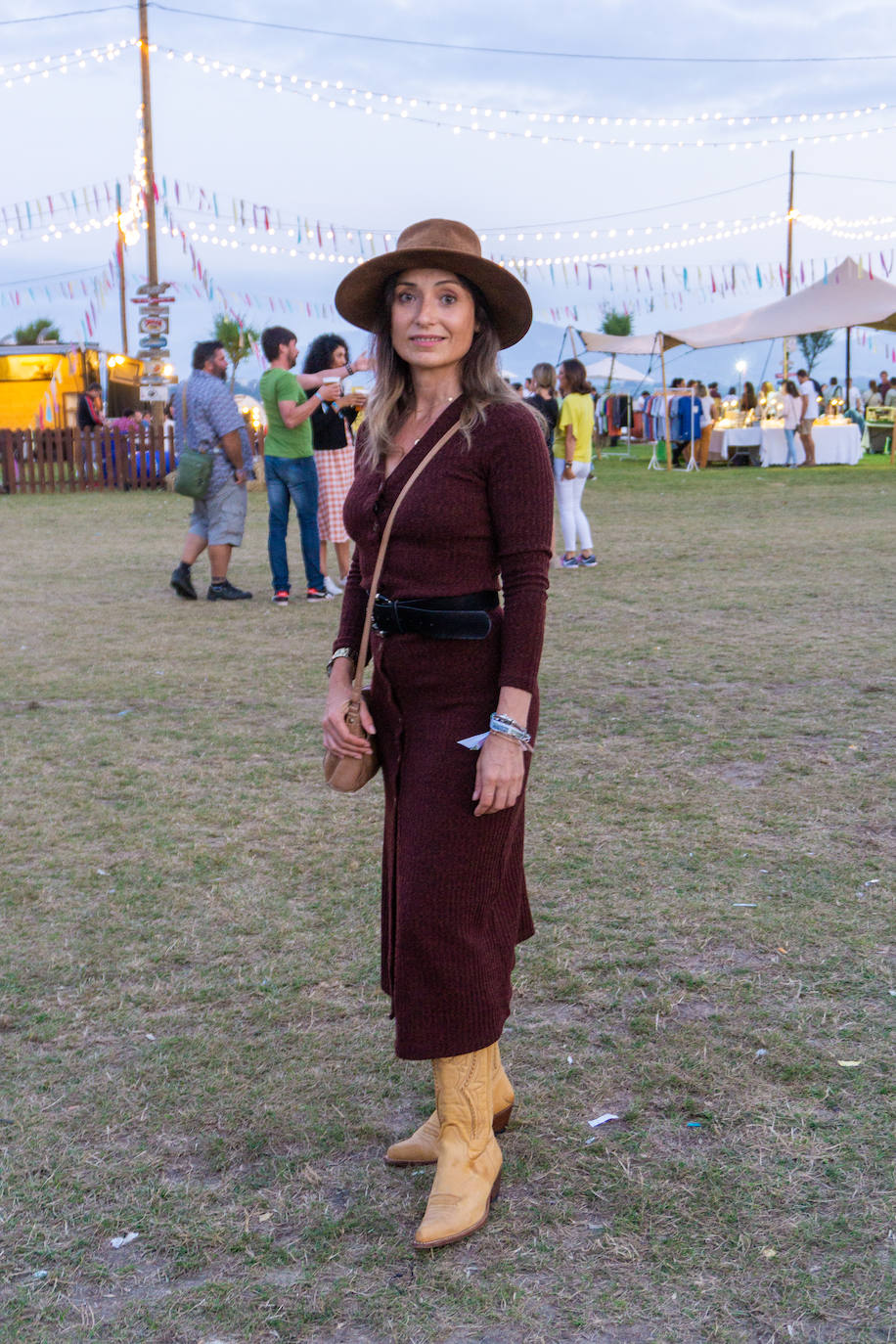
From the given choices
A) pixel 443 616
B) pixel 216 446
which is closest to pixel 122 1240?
pixel 443 616

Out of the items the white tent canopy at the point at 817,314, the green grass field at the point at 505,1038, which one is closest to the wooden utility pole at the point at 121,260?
the white tent canopy at the point at 817,314

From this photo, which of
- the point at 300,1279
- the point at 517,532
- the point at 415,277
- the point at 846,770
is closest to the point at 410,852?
the point at 517,532

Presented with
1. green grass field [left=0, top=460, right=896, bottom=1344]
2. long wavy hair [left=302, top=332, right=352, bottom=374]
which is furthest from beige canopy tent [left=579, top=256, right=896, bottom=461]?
green grass field [left=0, top=460, right=896, bottom=1344]

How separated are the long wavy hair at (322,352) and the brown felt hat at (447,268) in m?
6.08

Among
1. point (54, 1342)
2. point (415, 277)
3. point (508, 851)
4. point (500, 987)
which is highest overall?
point (415, 277)

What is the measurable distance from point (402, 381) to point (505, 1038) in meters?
1.56

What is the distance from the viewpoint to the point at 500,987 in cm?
241

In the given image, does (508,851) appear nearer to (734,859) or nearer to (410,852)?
(410,852)

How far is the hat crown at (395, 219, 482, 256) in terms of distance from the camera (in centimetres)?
234

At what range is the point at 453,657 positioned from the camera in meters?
2.31

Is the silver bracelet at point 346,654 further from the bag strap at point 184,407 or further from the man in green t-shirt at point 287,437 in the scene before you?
the bag strap at point 184,407

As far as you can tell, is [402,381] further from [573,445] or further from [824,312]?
[824,312]

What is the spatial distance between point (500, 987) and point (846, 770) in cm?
290

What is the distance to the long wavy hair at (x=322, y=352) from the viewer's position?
27.6 feet
